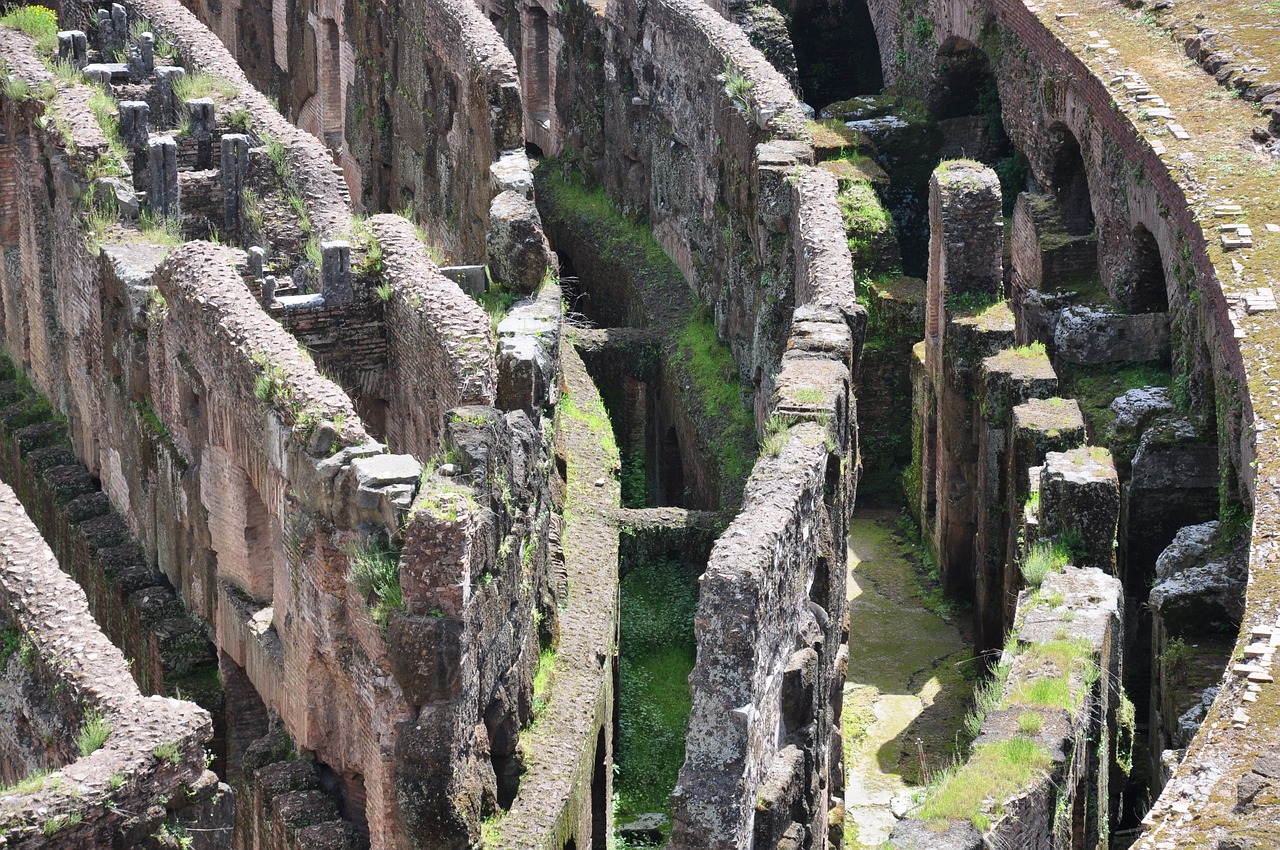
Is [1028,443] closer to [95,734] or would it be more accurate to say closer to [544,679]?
[544,679]

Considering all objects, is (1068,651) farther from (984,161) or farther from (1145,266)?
(984,161)

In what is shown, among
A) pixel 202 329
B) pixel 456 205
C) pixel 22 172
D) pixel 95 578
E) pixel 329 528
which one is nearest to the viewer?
pixel 329 528

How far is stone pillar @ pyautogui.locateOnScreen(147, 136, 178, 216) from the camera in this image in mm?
19312

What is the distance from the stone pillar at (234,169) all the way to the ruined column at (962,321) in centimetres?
552

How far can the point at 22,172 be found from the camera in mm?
20609

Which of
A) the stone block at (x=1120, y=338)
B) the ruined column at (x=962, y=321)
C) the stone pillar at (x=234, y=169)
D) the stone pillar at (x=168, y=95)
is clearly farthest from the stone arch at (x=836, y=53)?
Result: the stone pillar at (x=234, y=169)

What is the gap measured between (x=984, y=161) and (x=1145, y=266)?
421 centimetres

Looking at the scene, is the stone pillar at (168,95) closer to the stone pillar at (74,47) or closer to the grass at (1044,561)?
the stone pillar at (74,47)

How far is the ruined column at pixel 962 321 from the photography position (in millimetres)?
19734

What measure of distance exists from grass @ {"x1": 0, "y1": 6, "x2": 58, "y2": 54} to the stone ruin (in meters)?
0.06

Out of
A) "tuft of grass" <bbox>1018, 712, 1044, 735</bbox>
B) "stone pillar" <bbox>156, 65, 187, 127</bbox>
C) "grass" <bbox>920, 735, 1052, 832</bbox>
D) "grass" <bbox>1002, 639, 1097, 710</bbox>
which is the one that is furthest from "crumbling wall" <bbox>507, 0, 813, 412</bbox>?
"grass" <bbox>920, 735, 1052, 832</bbox>

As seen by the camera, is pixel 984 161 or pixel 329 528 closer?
pixel 329 528

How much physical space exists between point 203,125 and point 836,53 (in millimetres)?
11009

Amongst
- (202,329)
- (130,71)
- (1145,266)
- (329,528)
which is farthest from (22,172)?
(1145,266)
